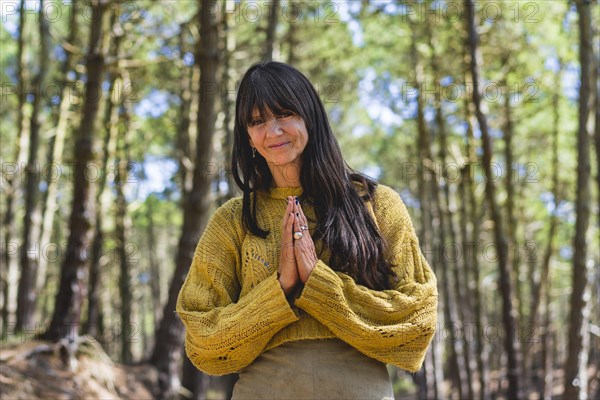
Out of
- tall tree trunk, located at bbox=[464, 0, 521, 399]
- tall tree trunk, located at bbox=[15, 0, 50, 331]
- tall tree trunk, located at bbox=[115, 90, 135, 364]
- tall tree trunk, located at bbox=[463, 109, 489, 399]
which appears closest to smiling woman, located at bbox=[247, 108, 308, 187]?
tall tree trunk, located at bbox=[464, 0, 521, 399]

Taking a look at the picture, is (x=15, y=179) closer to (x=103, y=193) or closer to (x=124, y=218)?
(x=103, y=193)

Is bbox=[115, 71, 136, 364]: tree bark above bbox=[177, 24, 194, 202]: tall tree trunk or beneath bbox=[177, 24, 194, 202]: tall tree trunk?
beneath

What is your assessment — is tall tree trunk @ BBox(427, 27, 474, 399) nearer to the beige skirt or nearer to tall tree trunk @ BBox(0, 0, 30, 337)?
tall tree trunk @ BBox(0, 0, 30, 337)

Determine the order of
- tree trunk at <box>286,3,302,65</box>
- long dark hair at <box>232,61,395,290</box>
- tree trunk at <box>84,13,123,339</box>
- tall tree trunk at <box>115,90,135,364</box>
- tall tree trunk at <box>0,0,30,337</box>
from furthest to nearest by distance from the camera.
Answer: tall tree trunk at <box>115,90,135,364</box>, tree trunk at <box>286,3,302,65</box>, tree trunk at <box>84,13,123,339</box>, tall tree trunk at <box>0,0,30,337</box>, long dark hair at <box>232,61,395,290</box>

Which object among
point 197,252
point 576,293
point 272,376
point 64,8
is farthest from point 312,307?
point 64,8

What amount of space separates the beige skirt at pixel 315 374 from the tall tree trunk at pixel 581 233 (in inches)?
Answer: 240

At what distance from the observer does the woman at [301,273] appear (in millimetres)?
2410

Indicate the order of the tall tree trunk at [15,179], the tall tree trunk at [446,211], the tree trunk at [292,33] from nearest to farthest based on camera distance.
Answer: the tall tree trunk at [15,179]
the tree trunk at [292,33]
the tall tree trunk at [446,211]

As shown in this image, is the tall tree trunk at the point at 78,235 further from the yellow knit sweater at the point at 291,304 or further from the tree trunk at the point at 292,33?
the yellow knit sweater at the point at 291,304

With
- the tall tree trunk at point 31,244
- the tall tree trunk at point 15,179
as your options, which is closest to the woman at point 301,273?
the tall tree trunk at point 31,244

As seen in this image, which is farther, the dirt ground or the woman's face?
the dirt ground

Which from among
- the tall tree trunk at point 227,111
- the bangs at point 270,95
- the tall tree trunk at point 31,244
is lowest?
the tall tree trunk at point 31,244

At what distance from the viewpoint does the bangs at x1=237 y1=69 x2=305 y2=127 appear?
8.35 ft

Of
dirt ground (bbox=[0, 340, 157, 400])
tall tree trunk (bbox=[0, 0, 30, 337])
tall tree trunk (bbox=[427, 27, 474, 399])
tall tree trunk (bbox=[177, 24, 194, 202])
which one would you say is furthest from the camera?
tall tree trunk (bbox=[177, 24, 194, 202])
